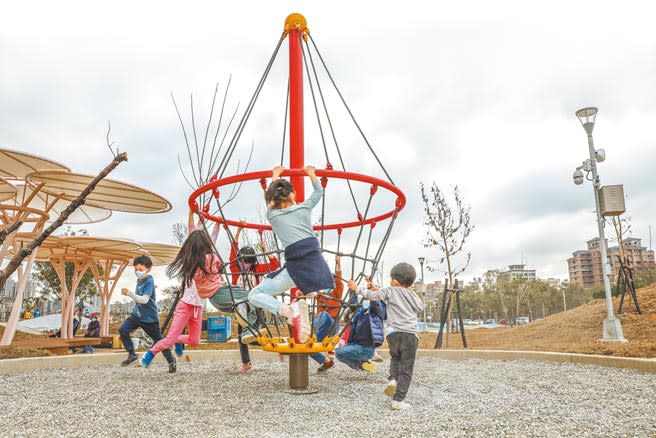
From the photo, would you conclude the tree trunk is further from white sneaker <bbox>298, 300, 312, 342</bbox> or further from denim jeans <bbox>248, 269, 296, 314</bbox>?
white sneaker <bbox>298, 300, 312, 342</bbox>

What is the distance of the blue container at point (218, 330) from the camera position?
14.6 meters

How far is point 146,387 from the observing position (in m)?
4.20

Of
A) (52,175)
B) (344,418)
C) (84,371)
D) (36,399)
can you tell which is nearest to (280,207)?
(344,418)

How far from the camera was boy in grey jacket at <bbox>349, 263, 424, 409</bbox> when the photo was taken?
138 inches

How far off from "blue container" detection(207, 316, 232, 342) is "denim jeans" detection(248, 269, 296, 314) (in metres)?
12.0

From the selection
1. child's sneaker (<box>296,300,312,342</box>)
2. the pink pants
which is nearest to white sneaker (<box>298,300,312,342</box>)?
child's sneaker (<box>296,300,312,342</box>)

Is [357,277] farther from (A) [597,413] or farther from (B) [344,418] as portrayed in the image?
(A) [597,413]

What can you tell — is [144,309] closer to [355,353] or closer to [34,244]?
[355,353]

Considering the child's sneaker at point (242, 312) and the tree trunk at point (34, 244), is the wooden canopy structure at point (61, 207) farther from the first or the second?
the tree trunk at point (34, 244)

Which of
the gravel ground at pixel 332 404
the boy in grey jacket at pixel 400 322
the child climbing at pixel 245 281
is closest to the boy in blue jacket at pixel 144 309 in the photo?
the gravel ground at pixel 332 404

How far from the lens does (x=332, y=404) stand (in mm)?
3381

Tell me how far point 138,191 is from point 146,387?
22.1 feet

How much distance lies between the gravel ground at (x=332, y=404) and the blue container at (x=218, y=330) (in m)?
9.67

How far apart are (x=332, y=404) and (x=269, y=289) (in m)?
0.96
